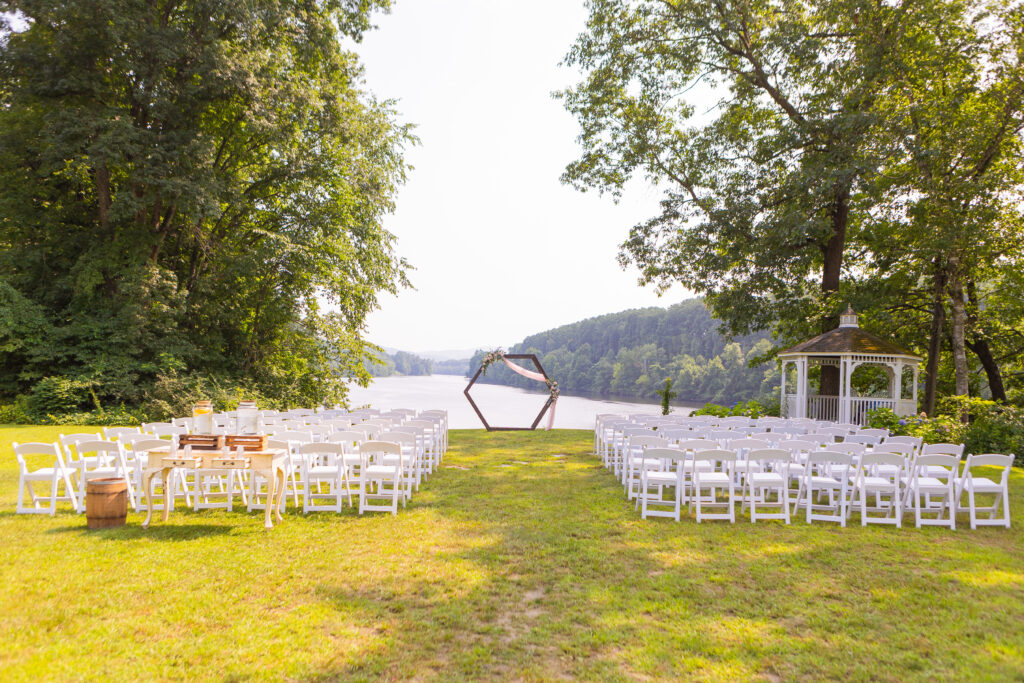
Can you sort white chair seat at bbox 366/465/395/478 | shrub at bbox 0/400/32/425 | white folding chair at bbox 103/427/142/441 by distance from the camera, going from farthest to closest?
shrub at bbox 0/400/32/425
white folding chair at bbox 103/427/142/441
white chair seat at bbox 366/465/395/478

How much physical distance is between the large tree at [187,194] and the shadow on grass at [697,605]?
1426cm

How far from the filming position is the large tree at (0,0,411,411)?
15.2 metres

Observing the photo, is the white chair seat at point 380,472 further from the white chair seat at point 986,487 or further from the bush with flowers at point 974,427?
the bush with flowers at point 974,427

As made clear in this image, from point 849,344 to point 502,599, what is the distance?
14232 millimetres

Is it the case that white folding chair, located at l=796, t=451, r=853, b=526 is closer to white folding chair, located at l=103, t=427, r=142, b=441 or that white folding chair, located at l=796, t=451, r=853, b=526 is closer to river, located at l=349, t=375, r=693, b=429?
white folding chair, located at l=103, t=427, r=142, b=441

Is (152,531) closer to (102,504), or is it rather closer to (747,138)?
(102,504)

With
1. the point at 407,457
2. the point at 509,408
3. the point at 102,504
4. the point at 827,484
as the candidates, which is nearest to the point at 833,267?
the point at 827,484

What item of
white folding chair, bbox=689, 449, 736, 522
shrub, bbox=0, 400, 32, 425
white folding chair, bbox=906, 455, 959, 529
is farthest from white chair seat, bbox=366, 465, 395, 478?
shrub, bbox=0, 400, 32, 425

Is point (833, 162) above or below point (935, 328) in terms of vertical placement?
above

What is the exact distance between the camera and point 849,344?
50.2ft

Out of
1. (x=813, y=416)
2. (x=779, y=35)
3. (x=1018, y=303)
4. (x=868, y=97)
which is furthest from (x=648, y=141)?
(x=1018, y=303)

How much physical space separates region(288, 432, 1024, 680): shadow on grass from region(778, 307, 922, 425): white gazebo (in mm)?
9665

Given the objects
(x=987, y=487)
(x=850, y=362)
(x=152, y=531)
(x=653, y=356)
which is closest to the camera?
(x=152, y=531)

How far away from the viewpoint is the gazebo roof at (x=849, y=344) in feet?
49.6
